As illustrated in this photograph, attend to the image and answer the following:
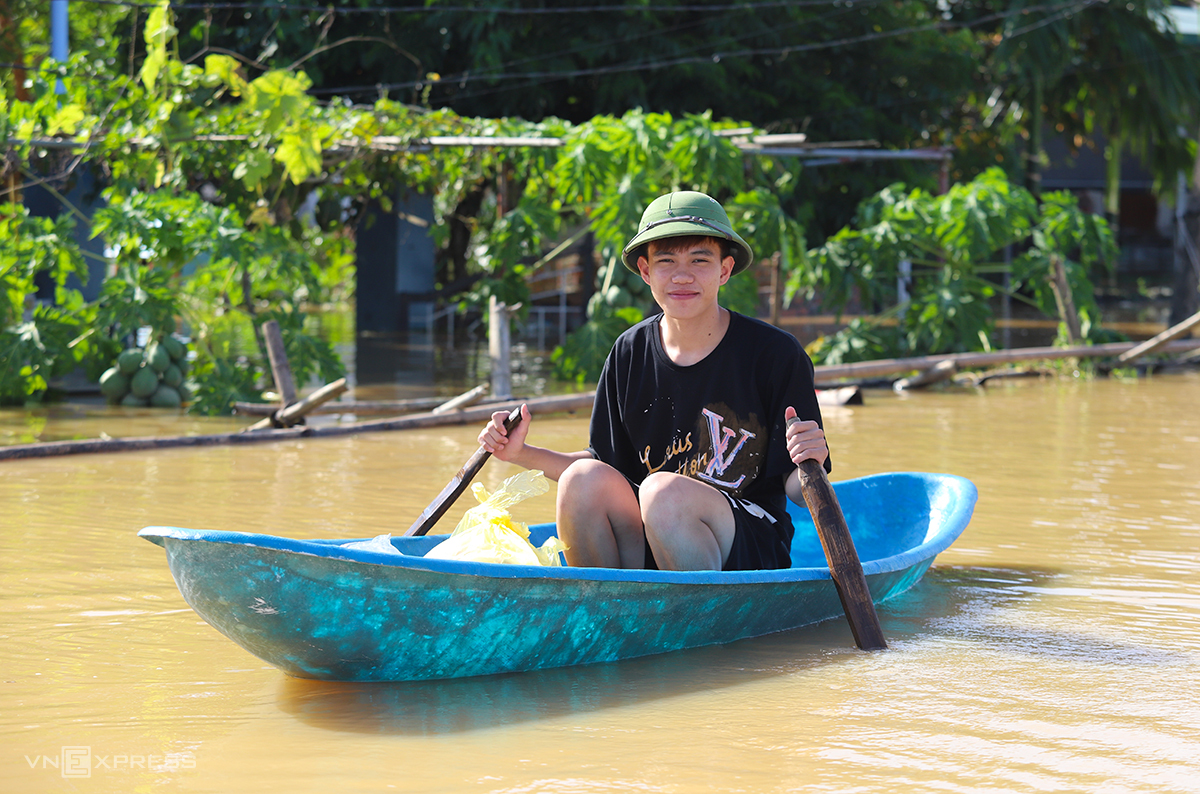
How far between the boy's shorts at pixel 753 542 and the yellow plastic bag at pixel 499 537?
362 millimetres

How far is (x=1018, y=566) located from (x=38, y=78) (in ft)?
29.0

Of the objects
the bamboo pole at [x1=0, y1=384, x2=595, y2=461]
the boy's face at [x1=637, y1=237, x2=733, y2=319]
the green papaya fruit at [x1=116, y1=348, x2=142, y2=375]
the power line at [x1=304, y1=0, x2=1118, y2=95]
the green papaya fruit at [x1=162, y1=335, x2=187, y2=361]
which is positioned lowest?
the bamboo pole at [x1=0, y1=384, x2=595, y2=461]

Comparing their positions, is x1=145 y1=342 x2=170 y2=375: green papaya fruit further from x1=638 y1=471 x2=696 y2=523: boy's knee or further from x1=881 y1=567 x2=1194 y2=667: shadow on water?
x1=638 y1=471 x2=696 y2=523: boy's knee

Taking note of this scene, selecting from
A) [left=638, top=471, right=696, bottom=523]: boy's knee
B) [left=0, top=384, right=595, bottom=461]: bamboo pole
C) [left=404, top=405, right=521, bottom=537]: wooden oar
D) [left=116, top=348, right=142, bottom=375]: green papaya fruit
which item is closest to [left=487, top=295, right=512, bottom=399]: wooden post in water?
[left=0, top=384, right=595, bottom=461]: bamboo pole

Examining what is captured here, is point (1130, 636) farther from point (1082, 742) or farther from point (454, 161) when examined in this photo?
point (454, 161)

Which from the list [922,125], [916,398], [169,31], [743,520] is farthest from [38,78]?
[922,125]

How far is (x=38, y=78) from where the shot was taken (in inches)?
400

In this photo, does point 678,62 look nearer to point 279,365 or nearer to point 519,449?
point 279,365

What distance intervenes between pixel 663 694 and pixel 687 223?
1.33m

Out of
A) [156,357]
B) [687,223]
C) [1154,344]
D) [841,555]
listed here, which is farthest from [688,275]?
[1154,344]

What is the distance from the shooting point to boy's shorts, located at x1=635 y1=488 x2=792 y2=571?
12.0ft

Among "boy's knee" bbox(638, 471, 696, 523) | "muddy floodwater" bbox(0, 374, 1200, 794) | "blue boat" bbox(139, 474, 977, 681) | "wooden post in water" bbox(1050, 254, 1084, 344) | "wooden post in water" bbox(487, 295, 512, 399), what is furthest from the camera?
"wooden post in water" bbox(1050, 254, 1084, 344)

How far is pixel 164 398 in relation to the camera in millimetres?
9898

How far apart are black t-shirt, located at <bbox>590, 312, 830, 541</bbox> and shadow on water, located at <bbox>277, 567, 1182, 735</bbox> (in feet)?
1.43
